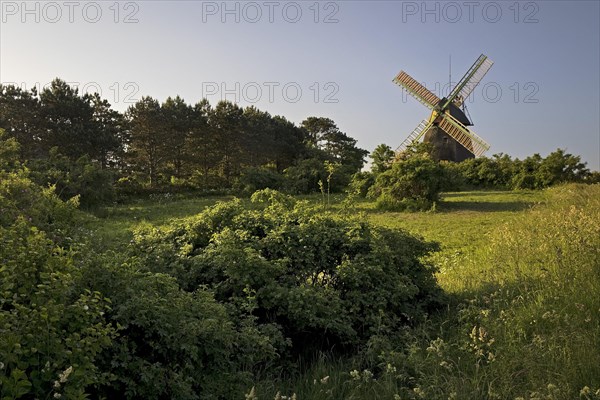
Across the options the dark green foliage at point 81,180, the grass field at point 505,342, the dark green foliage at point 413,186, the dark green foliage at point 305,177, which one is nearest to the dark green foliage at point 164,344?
the grass field at point 505,342

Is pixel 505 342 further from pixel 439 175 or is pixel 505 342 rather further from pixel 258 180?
pixel 258 180

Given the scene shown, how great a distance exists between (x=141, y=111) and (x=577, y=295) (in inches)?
1382

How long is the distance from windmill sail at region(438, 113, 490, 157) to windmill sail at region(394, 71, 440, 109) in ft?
6.69

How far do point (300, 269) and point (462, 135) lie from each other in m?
36.3

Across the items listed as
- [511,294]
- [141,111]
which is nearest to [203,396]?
[511,294]

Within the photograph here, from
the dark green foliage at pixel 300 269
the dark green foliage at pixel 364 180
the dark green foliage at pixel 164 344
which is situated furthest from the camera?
the dark green foliage at pixel 364 180

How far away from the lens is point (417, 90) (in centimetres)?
4125

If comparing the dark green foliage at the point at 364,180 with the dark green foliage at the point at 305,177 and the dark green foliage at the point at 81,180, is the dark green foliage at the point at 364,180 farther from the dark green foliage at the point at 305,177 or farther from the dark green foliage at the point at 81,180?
the dark green foliage at the point at 81,180

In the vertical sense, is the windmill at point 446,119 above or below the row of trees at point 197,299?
above

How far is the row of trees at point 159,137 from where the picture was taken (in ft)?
98.5

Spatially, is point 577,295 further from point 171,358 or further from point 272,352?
point 171,358

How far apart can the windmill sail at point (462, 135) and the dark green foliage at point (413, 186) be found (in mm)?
16375

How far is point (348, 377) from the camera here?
13.1 feet

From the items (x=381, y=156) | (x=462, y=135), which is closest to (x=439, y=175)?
(x=381, y=156)
